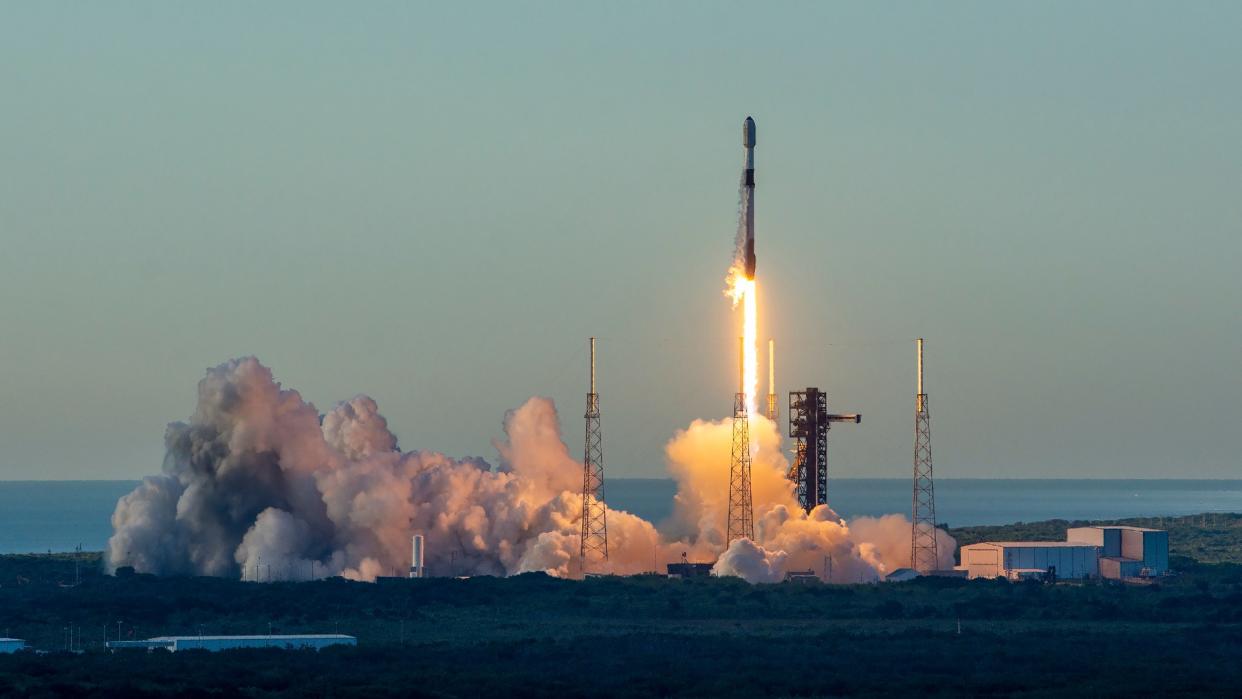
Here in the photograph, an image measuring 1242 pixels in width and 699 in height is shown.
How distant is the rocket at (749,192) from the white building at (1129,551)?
2881 centimetres

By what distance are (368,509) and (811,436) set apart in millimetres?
23659

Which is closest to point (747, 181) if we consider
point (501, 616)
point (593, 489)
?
point (593, 489)

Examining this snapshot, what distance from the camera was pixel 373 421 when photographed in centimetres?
11969

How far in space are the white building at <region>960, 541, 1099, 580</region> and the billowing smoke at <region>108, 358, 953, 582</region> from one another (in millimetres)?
7295

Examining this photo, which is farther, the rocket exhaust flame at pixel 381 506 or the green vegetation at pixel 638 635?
the rocket exhaust flame at pixel 381 506

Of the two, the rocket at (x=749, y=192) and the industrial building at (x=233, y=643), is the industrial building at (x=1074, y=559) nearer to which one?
the rocket at (x=749, y=192)

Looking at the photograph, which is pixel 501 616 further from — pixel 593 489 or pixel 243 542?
pixel 243 542

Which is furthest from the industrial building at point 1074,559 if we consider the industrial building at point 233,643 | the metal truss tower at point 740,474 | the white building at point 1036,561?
the industrial building at point 233,643

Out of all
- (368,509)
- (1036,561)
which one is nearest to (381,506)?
(368,509)

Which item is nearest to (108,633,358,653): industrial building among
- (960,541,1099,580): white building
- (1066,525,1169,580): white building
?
(960,541,1099,580): white building

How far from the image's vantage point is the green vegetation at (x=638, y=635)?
79.3 m

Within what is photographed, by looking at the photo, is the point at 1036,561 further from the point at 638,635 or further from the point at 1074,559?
the point at 638,635

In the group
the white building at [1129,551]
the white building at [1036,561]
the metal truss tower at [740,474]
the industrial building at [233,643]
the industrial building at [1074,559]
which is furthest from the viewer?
the white building at [1129,551]

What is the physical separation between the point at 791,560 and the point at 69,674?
150ft
